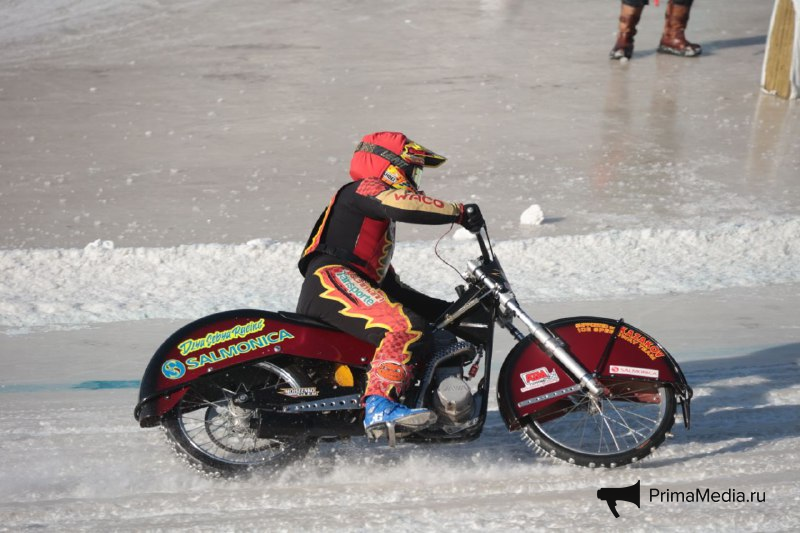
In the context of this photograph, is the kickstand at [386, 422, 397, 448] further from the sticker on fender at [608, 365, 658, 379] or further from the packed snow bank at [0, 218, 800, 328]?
the packed snow bank at [0, 218, 800, 328]

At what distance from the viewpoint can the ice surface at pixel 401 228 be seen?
446cm

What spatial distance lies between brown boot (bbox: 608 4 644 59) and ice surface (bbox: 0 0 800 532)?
Answer: 8.5 inches

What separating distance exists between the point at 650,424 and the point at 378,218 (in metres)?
1.69

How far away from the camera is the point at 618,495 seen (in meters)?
4.30

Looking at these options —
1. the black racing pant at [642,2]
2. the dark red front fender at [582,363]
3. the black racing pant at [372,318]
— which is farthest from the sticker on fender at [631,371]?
the black racing pant at [642,2]

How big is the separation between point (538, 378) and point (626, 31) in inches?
384

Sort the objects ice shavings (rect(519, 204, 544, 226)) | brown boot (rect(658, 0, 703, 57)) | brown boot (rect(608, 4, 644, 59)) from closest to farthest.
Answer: ice shavings (rect(519, 204, 544, 226)) < brown boot (rect(608, 4, 644, 59)) < brown boot (rect(658, 0, 703, 57))

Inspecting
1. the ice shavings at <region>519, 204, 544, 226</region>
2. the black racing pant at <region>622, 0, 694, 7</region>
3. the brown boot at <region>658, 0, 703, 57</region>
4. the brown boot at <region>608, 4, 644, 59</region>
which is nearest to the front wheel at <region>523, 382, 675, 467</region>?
the ice shavings at <region>519, 204, 544, 226</region>

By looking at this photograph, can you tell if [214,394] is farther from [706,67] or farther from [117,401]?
[706,67]

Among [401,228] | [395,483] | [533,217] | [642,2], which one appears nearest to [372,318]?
[395,483]

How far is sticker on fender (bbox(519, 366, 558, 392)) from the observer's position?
4.57 meters

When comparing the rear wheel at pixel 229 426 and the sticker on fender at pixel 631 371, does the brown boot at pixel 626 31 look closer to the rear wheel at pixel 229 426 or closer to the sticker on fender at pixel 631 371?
the sticker on fender at pixel 631 371

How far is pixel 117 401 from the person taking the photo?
18.0 ft

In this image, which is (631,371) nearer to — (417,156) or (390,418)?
(390,418)
